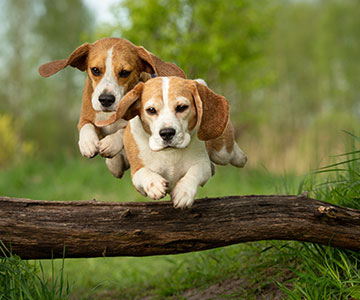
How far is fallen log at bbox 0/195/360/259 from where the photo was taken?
316 centimetres

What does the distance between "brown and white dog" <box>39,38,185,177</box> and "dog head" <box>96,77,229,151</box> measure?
182 millimetres

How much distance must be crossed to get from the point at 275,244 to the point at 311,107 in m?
31.4

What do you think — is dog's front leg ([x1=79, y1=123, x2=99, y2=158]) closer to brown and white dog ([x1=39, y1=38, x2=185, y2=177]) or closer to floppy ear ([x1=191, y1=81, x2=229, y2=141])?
brown and white dog ([x1=39, y1=38, x2=185, y2=177])

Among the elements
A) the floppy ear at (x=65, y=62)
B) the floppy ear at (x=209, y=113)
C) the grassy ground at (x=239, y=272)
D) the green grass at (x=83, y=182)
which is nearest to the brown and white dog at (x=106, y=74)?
the floppy ear at (x=65, y=62)

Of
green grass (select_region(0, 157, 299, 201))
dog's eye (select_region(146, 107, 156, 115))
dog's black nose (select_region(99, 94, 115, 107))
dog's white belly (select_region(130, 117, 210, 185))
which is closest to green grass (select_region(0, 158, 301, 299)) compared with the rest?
green grass (select_region(0, 157, 299, 201))

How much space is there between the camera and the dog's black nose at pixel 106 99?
2650 mm

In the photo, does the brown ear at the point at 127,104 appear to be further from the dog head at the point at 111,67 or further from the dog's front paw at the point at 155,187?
the dog's front paw at the point at 155,187

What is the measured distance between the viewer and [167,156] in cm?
277

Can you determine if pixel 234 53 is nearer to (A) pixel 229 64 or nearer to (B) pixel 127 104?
(A) pixel 229 64

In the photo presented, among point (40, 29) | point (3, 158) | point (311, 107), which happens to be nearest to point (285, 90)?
point (311, 107)

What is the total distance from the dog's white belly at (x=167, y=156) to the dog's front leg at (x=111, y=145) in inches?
6.7

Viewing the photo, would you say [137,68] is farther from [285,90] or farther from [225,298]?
[285,90]

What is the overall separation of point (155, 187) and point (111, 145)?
50cm

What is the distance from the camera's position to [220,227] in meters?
3.25
